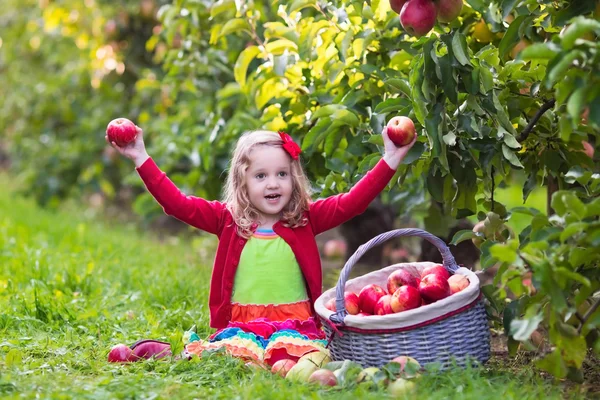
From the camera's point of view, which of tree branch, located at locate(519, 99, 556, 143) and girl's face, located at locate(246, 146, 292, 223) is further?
girl's face, located at locate(246, 146, 292, 223)

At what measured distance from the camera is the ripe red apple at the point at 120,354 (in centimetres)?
266

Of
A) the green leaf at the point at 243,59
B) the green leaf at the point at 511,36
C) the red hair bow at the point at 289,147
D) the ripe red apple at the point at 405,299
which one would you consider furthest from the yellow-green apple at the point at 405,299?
the green leaf at the point at 243,59

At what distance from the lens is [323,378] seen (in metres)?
2.39

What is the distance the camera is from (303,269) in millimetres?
2842

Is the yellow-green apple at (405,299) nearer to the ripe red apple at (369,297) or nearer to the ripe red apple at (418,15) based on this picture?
the ripe red apple at (369,297)

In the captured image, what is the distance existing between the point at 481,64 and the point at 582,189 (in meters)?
0.70

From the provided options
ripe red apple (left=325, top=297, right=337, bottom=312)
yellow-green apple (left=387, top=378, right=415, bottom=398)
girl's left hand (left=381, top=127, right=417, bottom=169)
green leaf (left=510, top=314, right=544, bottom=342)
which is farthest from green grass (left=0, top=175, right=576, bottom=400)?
girl's left hand (left=381, top=127, right=417, bottom=169)

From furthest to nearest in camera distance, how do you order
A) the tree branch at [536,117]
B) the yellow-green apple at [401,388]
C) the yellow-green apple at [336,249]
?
the yellow-green apple at [336,249] < the tree branch at [536,117] < the yellow-green apple at [401,388]

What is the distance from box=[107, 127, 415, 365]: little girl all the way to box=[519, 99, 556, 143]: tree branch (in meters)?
0.52

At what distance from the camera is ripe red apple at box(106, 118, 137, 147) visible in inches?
105

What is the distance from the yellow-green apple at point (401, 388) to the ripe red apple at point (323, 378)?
0.62 feet

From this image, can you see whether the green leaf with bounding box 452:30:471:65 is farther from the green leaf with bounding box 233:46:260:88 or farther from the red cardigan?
the green leaf with bounding box 233:46:260:88

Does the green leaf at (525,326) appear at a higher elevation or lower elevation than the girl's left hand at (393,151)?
lower

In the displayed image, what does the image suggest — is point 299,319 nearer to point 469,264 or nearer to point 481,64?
point 481,64
